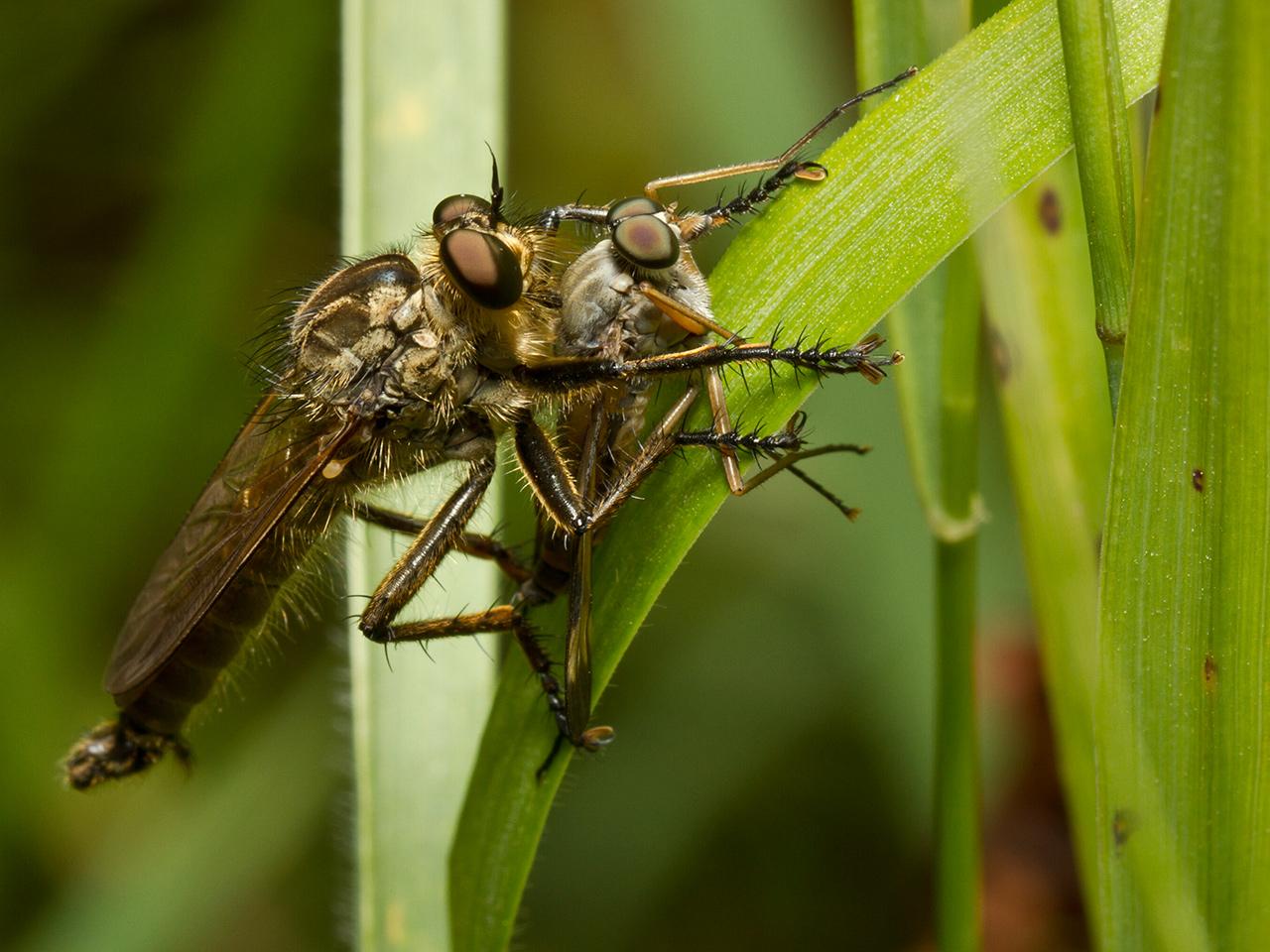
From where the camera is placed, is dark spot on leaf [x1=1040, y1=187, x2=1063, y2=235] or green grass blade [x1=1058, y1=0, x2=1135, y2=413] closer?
green grass blade [x1=1058, y1=0, x2=1135, y2=413]

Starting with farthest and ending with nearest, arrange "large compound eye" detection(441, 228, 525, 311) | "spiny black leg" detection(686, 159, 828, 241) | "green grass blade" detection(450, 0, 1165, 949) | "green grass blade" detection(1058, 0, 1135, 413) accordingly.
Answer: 1. "large compound eye" detection(441, 228, 525, 311)
2. "spiny black leg" detection(686, 159, 828, 241)
3. "green grass blade" detection(450, 0, 1165, 949)
4. "green grass blade" detection(1058, 0, 1135, 413)

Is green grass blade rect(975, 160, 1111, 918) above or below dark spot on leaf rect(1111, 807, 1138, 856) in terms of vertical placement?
above

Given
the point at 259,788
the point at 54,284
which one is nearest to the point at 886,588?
the point at 259,788

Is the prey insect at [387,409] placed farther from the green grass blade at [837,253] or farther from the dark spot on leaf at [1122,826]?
the dark spot on leaf at [1122,826]

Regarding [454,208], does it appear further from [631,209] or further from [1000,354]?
[1000,354]

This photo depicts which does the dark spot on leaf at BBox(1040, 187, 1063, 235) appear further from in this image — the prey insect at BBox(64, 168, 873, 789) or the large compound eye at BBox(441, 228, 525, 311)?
the large compound eye at BBox(441, 228, 525, 311)

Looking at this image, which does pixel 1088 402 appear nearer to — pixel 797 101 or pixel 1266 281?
pixel 1266 281

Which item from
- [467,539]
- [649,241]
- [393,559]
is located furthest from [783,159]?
[393,559]

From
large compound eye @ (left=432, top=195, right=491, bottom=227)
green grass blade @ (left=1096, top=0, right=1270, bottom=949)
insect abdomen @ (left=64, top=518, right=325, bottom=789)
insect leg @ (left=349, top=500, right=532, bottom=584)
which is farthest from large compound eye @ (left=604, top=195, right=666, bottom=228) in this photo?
green grass blade @ (left=1096, top=0, right=1270, bottom=949)
